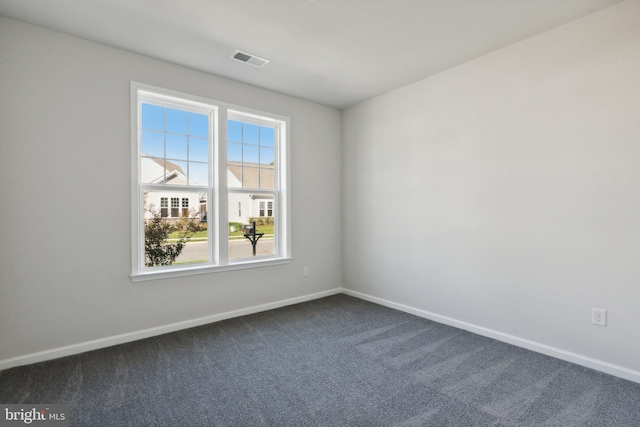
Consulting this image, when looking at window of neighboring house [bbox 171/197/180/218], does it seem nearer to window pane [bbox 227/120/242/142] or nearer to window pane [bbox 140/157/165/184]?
window pane [bbox 140/157/165/184]

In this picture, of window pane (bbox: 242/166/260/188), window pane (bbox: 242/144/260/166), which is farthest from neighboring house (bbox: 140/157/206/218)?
window pane (bbox: 242/144/260/166)

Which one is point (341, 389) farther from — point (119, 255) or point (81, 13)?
point (81, 13)

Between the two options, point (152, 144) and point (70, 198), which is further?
point (152, 144)

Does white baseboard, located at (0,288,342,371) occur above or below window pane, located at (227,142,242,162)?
below

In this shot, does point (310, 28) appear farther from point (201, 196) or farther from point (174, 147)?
point (201, 196)

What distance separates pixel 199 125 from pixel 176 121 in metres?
0.24

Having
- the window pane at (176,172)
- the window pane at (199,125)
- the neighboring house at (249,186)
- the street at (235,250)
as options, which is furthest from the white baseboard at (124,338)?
the window pane at (199,125)

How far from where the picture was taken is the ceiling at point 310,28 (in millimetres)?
2355

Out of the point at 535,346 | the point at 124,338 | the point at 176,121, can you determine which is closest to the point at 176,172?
the point at 176,121

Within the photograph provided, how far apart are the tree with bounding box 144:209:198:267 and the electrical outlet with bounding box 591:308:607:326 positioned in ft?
12.5

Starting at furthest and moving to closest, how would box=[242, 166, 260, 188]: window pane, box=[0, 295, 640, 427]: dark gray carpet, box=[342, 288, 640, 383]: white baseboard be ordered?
box=[242, 166, 260, 188]: window pane
box=[342, 288, 640, 383]: white baseboard
box=[0, 295, 640, 427]: dark gray carpet

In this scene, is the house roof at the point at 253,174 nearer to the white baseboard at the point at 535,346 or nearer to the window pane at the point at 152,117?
the window pane at the point at 152,117

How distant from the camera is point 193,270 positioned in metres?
3.38

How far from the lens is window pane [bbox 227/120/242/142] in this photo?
3.80 m
